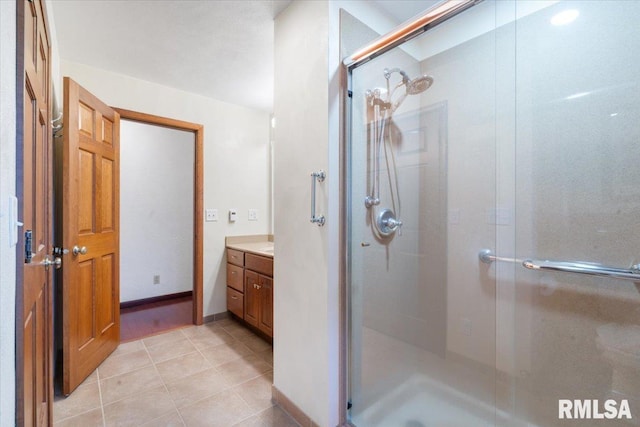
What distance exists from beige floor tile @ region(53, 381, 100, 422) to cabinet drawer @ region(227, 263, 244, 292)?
1289 mm

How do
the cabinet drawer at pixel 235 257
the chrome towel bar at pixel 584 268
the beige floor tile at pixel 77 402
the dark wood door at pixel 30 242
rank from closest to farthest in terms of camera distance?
the dark wood door at pixel 30 242
the chrome towel bar at pixel 584 268
the beige floor tile at pixel 77 402
the cabinet drawer at pixel 235 257

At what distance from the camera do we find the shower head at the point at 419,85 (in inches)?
68.2

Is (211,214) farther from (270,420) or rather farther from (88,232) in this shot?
(270,420)

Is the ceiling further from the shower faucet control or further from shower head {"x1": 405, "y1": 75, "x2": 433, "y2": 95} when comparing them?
the shower faucet control

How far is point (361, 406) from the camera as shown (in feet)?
5.11

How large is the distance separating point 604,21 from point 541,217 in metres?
0.96

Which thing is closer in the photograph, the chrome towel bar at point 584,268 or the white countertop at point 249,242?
the chrome towel bar at point 584,268

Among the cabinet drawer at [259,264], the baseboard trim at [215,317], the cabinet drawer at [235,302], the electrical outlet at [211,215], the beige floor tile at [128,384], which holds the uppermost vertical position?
the electrical outlet at [211,215]

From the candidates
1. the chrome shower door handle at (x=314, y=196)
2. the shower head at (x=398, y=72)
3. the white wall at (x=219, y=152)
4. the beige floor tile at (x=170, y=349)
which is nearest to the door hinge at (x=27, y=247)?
the chrome shower door handle at (x=314, y=196)

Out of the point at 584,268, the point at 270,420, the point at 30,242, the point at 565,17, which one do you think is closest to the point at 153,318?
the point at 270,420

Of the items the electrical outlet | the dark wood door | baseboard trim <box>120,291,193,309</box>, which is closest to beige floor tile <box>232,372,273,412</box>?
the dark wood door

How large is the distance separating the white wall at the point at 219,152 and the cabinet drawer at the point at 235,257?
10 centimetres

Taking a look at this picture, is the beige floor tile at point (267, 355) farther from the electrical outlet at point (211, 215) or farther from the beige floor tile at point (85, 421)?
the electrical outlet at point (211, 215)

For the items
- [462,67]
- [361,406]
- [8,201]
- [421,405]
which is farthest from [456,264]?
[8,201]
